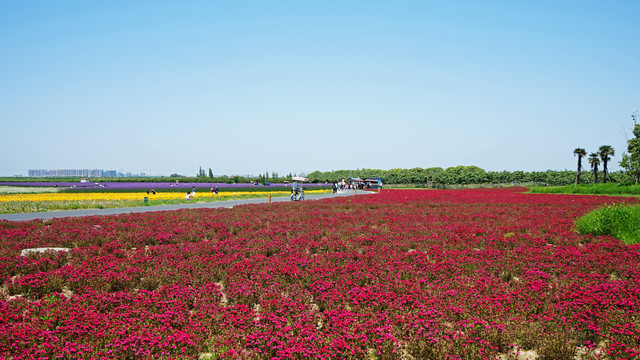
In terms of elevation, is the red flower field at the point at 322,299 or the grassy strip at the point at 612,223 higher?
the grassy strip at the point at 612,223

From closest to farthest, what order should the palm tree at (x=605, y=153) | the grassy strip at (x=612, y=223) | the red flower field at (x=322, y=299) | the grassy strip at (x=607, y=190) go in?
A: the red flower field at (x=322, y=299) → the grassy strip at (x=612, y=223) → the grassy strip at (x=607, y=190) → the palm tree at (x=605, y=153)

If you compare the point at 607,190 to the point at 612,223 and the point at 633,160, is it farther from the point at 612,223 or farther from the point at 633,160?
the point at 612,223

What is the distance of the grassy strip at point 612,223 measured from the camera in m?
14.4

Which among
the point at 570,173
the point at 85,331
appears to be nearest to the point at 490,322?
the point at 85,331

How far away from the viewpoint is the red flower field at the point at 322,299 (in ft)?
17.7

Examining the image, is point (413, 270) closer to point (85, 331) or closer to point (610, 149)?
point (85, 331)

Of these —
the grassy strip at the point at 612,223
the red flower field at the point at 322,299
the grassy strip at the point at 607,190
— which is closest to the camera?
the red flower field at the point at 322,299

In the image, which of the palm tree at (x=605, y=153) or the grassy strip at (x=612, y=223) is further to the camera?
the palm tree at (x=605, y=153)

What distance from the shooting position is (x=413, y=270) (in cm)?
915

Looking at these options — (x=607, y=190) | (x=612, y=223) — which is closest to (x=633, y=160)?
(x=607, y=190)

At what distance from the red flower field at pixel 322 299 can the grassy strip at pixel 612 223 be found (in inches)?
61.8

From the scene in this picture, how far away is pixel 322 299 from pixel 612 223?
45.8ft

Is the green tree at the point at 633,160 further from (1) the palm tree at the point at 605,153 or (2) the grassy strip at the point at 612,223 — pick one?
(2) the grassy strip at the point at 612,223

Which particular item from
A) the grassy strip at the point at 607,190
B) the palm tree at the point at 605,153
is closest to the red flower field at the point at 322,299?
the grassy strip at the point at 607,190
